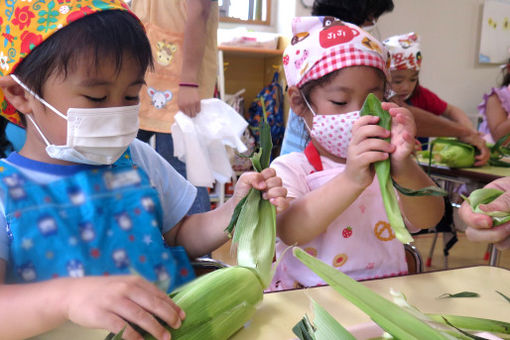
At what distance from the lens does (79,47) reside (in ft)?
2.61

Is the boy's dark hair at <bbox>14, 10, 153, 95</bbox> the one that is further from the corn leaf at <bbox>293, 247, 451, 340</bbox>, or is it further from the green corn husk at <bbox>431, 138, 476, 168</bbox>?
the green corn husk at <bbox>431, 138, 476, 168</bbox>

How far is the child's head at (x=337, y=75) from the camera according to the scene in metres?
1.15

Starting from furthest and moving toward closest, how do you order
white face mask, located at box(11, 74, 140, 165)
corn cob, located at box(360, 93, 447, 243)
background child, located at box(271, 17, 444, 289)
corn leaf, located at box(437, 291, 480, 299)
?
background child, located at box(271, 17, 444, 289)
white face mask, located at box(11, 74, 140, 165)
corn leaf, located at box(437, 291, 480, 299)
corn cob, located at box(360, 93, 447, 243)

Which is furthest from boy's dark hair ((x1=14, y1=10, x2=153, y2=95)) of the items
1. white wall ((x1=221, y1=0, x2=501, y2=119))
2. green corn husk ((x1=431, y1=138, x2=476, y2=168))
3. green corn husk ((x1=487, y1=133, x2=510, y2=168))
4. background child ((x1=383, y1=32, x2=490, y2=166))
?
white wall ((x1=221, y1=0, x2=501, y2=119))

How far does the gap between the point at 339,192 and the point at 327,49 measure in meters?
0.41

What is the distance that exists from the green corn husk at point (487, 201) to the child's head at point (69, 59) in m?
0.69

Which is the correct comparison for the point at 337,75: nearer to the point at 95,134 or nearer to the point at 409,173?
the point at 409,173

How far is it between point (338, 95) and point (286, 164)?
0.23m

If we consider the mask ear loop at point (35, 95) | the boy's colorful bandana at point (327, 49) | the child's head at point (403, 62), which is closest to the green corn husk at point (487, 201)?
the boy's colorful bandana at point (327, 49)

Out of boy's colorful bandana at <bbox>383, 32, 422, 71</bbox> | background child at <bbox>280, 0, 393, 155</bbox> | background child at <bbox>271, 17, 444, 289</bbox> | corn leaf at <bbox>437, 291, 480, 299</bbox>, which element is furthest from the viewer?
boy's colorful bandana at <bbox>383, 32, 422, 71</bbox>

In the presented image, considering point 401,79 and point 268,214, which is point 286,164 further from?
point 401,79

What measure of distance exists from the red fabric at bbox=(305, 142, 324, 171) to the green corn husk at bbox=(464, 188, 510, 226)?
463 mm

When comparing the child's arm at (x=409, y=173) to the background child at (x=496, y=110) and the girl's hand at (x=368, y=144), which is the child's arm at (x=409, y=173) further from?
the background child at (x=496, y=110)

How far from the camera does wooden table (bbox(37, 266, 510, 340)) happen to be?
2.16 feet
